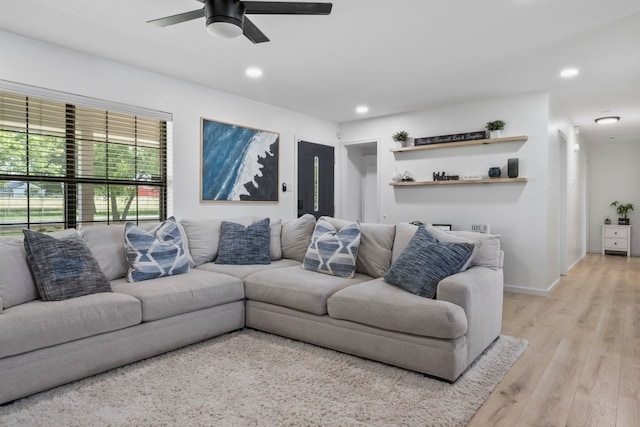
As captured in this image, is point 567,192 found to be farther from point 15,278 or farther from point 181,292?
point 15,278

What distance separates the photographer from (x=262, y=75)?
4.20 m

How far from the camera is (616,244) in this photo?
824cm

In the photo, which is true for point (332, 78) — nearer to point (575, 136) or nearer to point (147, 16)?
point (147, 16)

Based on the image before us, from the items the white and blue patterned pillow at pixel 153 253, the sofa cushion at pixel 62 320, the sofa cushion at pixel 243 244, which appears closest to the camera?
the sofa cushion at pixel 62 320

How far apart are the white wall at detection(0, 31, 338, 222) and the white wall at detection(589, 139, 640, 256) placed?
21.2ft

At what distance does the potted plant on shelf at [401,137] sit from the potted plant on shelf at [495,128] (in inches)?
47.2

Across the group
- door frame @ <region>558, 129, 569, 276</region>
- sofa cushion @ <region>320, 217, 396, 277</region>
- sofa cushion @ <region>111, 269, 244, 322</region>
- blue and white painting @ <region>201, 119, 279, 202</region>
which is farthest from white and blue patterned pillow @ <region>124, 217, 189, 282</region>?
door frame @ <region>558, 129, 569, 276</region>

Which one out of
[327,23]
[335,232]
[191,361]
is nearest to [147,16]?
[327,23]

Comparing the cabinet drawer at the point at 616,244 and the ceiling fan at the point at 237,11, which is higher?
the ceiling fan at the point at 237,11

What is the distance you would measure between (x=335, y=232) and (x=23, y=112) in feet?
9.33

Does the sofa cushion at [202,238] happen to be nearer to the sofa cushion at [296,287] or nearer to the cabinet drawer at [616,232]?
the sofa cushion at [296,287]

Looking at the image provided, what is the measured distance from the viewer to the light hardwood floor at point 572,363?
6.50 feet

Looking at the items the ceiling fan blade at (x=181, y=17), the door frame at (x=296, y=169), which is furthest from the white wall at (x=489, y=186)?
the ceiling fan blade at (x=181, y=17)

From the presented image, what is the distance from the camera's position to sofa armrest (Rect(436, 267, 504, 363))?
7.85 feet
